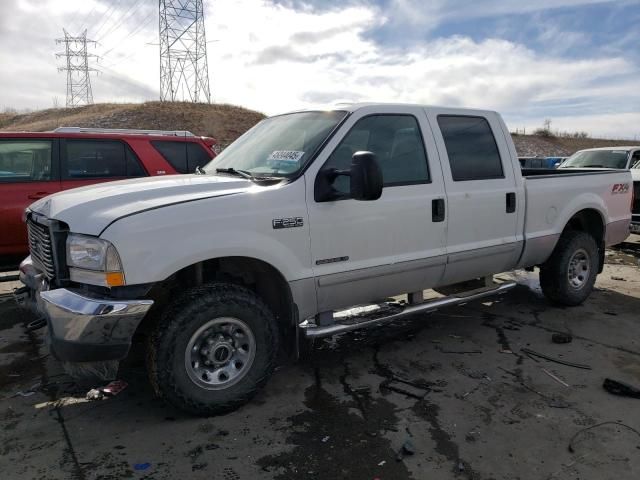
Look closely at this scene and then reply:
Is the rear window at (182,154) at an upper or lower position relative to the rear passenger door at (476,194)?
upper

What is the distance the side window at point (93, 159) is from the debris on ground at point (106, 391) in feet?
10.5

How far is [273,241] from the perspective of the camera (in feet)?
11.1

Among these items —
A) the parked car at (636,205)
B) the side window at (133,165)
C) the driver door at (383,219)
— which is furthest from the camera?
the parked car at (636,205)

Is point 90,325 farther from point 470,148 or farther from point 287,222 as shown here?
point 470,148

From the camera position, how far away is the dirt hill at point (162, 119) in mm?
42594

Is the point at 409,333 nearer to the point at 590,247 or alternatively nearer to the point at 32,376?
the point at 590,247

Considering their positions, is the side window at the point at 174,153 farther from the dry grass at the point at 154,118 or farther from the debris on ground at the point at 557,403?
the dry grass at the point at 154,118

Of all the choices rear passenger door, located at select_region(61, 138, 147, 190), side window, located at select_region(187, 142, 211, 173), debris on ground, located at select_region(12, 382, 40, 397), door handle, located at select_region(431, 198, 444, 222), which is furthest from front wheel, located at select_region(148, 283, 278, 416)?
side window, located at select_region(187, 142, 211, 173)

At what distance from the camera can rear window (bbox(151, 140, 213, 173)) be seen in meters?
6.75

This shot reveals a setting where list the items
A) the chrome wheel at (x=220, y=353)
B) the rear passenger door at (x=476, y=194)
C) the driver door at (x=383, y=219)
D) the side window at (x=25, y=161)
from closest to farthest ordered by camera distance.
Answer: the chrome wheel at (x=220, y=353) → the driver door at (x=383, y=219) → the rear passenger door at (x=476, y=194) → the side window at (x=25, y=161)

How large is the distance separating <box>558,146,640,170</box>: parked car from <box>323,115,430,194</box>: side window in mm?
8097

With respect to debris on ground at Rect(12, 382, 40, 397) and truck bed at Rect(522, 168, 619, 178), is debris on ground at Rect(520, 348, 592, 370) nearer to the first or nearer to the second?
truck bed at Rect(522, 168, 619, 178)

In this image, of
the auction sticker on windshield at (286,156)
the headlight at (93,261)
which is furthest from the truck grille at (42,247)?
the auction sticker on windshield at (286,156)

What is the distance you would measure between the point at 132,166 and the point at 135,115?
4131 cm
